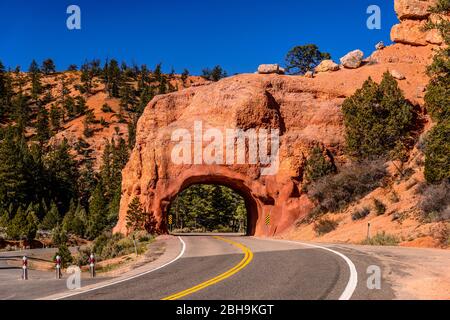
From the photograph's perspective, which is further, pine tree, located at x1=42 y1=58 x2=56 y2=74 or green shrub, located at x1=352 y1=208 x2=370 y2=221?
pine tree, located at x1=42 y1=58 x2=56 y2=74

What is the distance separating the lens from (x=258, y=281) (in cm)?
1048

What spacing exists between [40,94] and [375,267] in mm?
137931

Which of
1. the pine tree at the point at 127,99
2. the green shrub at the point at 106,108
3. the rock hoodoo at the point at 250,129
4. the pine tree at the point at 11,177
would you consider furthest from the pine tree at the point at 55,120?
the rock hoodoo at the point at 250,129

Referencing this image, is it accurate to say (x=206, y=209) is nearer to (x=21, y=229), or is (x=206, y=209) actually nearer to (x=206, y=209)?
(x=206, y=209)

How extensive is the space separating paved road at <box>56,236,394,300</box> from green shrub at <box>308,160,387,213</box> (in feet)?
68.6

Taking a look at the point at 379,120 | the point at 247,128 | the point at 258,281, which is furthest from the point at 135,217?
the point at 258,281

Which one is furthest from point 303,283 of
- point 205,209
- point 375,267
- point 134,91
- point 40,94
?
point 40,94

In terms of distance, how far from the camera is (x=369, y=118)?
116 feet

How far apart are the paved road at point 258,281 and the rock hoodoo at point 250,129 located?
26.1 m

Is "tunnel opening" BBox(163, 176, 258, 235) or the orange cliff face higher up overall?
the orange cliff face

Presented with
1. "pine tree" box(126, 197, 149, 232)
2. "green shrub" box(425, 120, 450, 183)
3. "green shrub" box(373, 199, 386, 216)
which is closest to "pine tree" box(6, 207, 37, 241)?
"pine tree" box(126, 197, 149, 232)

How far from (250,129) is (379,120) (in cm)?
1201

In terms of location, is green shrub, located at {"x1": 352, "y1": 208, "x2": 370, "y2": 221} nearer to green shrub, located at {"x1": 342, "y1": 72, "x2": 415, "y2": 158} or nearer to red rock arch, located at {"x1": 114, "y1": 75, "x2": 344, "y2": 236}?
green shrub, located at {"x1": 342, "y1": 72, "x2": 415, "y2": 158}

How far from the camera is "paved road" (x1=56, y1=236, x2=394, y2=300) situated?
8.78 m
